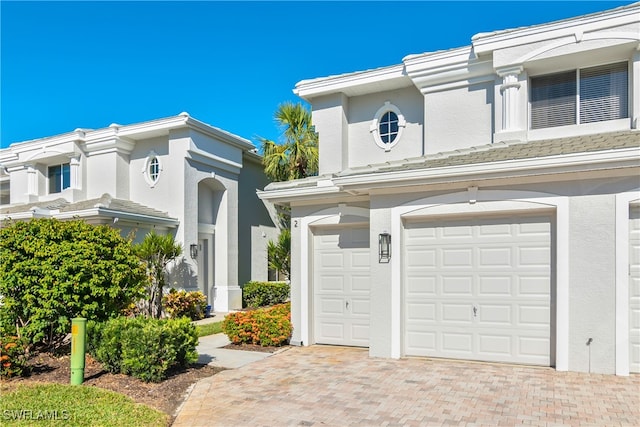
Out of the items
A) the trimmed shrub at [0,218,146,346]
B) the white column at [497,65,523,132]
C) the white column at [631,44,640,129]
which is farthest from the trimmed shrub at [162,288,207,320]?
the white column at [631,44,640,129]

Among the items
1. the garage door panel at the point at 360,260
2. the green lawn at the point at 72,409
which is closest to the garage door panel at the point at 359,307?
the garage door panel at the point at 360,260

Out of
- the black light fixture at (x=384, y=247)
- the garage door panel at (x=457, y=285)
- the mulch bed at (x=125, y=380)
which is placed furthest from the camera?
the black light fixture at (x=384, y=247)

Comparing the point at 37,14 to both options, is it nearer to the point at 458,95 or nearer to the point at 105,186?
the point at 105,186

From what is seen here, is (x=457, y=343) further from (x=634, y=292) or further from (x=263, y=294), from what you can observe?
(x=263, y=294)

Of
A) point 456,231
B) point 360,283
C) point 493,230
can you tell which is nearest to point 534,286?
point 493,230

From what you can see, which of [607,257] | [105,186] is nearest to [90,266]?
[607,257]

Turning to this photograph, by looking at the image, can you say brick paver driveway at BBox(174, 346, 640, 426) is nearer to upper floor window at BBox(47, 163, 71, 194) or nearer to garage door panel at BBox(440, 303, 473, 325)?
garage door panel at BBox(440, 303, 473, 325)

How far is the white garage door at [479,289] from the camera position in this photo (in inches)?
303

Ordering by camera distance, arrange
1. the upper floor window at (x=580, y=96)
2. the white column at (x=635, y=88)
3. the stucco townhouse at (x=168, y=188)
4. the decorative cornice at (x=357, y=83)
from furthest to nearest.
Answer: the stucco townhouse at (x=168, y=188)
the decorative cornice at (x=357, y=83)
the upper floor window at (x=580, y=96)
the white column at (x=635, y=88)

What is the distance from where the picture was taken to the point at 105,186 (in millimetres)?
17312

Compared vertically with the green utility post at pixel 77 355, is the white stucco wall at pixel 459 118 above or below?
above

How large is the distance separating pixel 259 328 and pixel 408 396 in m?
4.67

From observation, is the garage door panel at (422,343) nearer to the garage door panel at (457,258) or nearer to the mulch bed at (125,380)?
the garage door panel at (457,258)

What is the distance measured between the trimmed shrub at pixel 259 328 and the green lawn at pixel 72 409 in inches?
152
